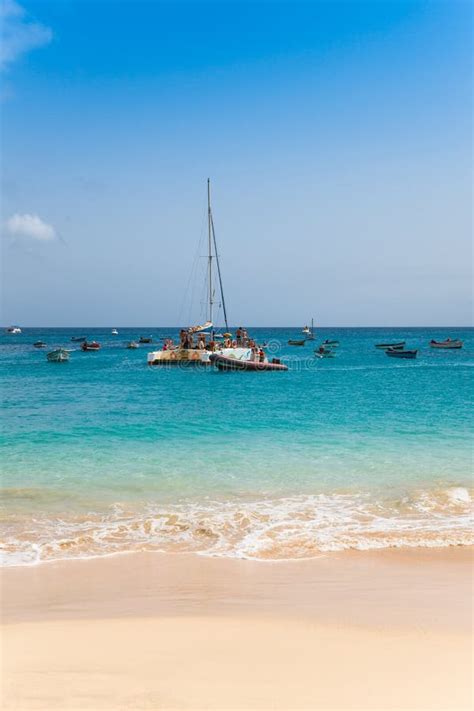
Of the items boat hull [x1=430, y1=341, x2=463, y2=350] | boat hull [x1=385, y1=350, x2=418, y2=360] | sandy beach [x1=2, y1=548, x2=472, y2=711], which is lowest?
sandy beach [x1=2, y1=548, x2=472, y2=711]

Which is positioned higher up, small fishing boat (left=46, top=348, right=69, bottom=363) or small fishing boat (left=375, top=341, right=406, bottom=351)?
small fishing boat (left=375, top=341, right=406, bottom=351)

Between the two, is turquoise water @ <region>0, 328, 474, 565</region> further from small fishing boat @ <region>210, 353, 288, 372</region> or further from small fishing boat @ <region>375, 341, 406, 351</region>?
small fishing boat @ <region>375, 341, 406, 351</region>

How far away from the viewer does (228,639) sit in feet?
16.5

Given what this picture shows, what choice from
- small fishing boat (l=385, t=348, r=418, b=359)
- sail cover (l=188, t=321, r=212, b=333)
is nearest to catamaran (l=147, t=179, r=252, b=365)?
sail cover (l=188, t=321, r=212, b=333)

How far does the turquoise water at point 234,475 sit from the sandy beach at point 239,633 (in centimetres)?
81

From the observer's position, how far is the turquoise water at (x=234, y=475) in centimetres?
822

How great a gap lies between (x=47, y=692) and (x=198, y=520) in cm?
494

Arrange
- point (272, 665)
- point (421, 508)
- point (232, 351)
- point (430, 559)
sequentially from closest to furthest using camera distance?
point (272, 665) < point (430, 559) < point (421, 508) < point (232, 351)

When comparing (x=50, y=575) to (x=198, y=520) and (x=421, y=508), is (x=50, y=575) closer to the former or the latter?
(x=198, y=520)

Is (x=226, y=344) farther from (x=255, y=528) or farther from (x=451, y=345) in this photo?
(x=451, y=345)

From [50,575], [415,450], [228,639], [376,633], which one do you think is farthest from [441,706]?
[415,450]

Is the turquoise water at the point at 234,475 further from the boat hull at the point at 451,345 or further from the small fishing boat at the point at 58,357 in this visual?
the boat hull at the point at 451,345

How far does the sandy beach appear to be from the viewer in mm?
4102

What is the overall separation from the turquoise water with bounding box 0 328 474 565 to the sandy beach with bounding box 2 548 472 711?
2.66 ft
